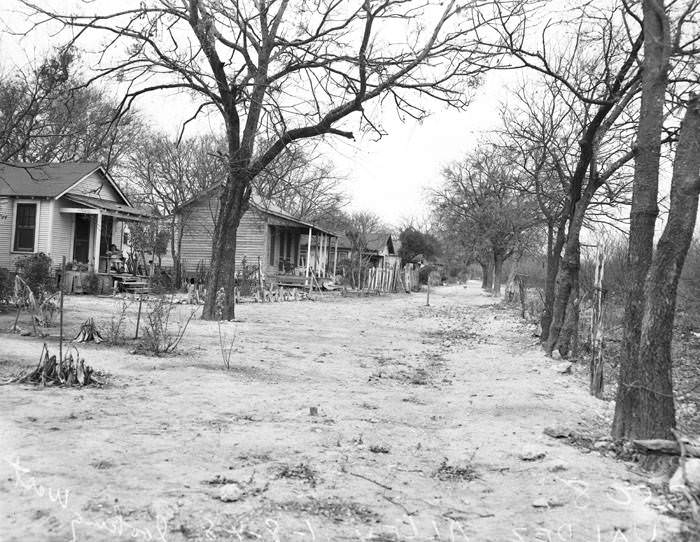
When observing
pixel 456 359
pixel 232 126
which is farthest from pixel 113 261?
pixel 456 359

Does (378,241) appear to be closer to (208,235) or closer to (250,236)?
(208,235)

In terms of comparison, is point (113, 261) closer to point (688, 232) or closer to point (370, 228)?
point (688, 232)

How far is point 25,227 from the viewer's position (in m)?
23.3

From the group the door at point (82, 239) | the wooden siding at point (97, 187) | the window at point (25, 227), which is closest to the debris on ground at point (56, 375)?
the window at point (25, 227)

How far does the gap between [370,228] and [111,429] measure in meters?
71.7

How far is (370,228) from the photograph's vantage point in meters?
76.5

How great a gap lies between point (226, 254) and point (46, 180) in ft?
35.7

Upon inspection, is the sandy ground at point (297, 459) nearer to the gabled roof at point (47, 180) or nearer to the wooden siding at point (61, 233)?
the wooden siding at point (61, 233)

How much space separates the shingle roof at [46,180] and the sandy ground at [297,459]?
49.9 feet

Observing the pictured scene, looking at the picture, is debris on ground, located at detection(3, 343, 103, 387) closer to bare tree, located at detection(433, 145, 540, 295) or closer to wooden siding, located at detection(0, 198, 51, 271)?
wooden siding, located at detection(0, 198, 51, 271)

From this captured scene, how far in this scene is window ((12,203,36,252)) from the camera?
912 inches

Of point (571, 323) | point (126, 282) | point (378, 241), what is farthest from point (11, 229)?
point (378, 241)

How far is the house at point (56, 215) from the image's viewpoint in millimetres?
22844

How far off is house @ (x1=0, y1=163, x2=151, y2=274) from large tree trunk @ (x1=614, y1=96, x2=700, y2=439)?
20979 mm
